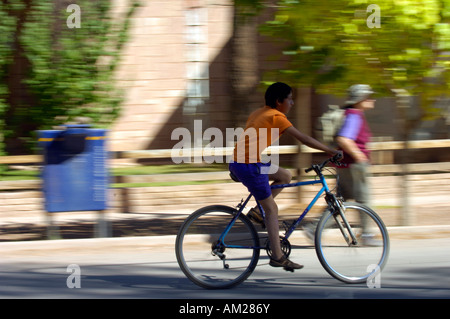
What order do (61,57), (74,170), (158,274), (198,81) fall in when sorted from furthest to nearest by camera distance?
(198,81) → (61,57) → (74,170) → (158,274)

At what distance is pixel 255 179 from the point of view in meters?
5.42

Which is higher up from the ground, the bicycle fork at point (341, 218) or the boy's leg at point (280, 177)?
the boy's leg at point (280, 177)

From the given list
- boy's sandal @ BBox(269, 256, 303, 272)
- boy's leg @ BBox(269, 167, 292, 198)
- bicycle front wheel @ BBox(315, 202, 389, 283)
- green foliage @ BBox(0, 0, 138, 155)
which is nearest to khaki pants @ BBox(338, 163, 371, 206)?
bicycle front wheel @ BBox(315, 202, 389, 283)

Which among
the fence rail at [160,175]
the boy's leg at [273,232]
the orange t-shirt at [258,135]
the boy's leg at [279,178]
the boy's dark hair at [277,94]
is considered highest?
the boy's dark hair at [277,94]

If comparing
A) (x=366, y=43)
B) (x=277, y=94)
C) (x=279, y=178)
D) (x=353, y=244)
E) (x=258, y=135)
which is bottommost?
(x=353, y=244)

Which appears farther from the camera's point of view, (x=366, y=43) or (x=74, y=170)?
(x=74, y=170)

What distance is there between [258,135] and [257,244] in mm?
977

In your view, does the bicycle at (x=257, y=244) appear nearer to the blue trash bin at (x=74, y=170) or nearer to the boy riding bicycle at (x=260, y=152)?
the boy riding bicycle at (x=260, y=152)

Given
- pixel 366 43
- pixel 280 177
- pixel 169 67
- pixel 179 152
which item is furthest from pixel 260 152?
pixel 169 67

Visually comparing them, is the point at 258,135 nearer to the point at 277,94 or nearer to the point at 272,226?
the point at 277,94

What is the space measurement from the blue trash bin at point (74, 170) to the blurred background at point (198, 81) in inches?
37.5

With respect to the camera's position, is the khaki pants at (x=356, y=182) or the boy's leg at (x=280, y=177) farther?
the khaki pants at (x=356, y=182)

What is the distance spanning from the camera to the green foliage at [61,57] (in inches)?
374

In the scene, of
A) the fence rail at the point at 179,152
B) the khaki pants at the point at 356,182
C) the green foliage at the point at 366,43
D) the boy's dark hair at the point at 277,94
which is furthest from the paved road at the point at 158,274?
the fence rail at the point at 179,152
